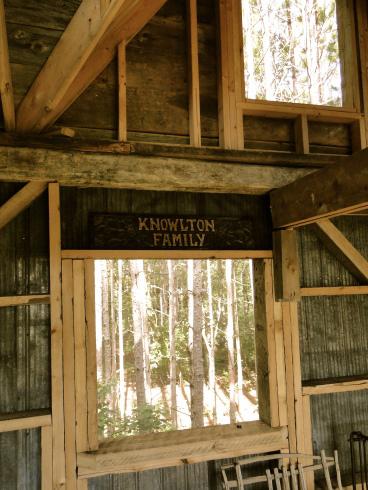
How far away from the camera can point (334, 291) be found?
3.95m

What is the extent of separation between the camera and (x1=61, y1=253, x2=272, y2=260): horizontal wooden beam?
324cm

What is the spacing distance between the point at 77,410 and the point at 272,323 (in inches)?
73.4

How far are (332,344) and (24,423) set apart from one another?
2907 mm

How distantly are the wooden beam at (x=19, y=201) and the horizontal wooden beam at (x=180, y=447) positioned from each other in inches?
77.0

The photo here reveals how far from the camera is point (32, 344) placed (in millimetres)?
3162

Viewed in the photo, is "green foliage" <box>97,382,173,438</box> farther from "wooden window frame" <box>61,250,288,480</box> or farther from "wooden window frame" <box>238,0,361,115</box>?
"wooden window frame" <box>238,0,361,115</box>

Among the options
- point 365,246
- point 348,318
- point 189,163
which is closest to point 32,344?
point 189,163

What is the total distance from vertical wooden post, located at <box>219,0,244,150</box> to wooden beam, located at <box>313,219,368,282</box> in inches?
43.6

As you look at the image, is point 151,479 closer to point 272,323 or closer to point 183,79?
point 272,323

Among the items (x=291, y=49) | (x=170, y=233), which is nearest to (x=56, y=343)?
(x=170, y=233)

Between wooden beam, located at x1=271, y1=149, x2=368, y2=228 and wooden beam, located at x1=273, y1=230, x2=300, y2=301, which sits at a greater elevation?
wooden beam, located at x1=271, y1=149, x2=368, y2=228

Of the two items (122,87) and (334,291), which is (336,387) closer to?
(334,291)

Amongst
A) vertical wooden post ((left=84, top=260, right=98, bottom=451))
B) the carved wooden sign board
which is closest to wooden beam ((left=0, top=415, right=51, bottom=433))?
vertical wooden post ((left=84, top=260, right=98, bottom=451))

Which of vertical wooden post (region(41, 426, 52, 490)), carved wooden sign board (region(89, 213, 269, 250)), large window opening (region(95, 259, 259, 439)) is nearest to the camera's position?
vertical wooden post (region(41, 426, 52, 490))
